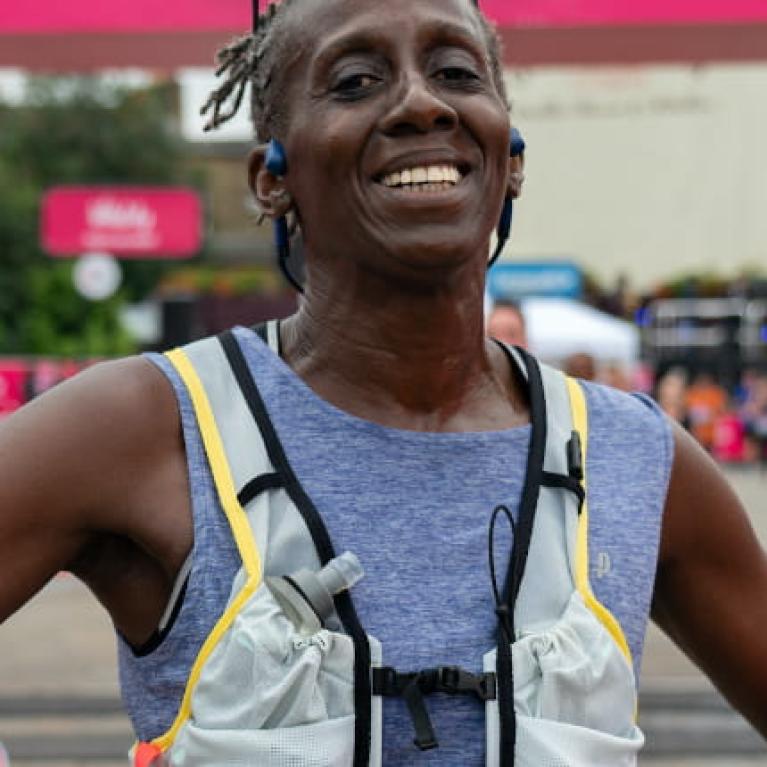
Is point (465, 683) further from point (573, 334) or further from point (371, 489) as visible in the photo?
point (573, 334)

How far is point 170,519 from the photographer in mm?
1488

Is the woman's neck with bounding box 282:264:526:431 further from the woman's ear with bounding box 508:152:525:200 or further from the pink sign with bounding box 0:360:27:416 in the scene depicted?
the pink sign with bounding box 0:360:27:416

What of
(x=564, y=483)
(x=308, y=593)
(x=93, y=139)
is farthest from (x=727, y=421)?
(x=93, y=139)

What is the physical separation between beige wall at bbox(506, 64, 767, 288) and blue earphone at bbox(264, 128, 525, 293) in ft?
68.9

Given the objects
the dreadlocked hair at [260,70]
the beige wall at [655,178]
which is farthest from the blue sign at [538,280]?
the dreadlocked hair at [260,70]

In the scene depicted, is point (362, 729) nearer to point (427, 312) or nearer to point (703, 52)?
point (427, 312)

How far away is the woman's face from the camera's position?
1550 millimetres

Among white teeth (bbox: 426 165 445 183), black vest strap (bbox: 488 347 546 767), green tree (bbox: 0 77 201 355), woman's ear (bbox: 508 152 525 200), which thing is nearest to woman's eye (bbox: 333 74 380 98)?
white teeth (bbox: 426 165 445 183)

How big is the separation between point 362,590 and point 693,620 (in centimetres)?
47

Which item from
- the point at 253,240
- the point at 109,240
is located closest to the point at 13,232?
the point at 253,240

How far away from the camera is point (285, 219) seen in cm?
175

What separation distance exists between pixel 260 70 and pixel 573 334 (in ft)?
54.4

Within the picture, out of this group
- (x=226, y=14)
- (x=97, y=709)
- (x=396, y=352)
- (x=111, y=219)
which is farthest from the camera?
(x=111, y=219)

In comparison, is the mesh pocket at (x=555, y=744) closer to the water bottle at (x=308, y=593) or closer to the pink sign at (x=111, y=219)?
the water bottle at (x=308, y=593)
